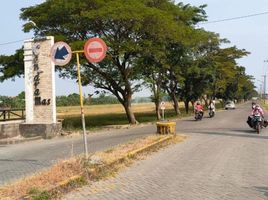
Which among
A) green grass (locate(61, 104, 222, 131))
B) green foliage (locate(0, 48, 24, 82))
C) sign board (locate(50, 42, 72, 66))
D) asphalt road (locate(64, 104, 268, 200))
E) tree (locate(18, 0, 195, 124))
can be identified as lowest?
asphalt road (locate(64, 104, 268, 200))

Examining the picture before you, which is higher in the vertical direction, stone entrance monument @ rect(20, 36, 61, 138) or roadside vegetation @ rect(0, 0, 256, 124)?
roadside vegetation @ rect(0, 0, 256, 124)

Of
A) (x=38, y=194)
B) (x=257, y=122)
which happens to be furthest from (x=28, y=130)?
(x=38, y=194)

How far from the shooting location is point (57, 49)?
11031 millimetres

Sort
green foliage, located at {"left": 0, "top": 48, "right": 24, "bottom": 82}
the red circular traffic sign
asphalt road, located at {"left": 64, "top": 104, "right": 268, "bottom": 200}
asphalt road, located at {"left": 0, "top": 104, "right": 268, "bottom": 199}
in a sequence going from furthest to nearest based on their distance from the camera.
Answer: green foliage, located at {"left": 0, "top": 48, "right": 24, "bottom": 82}
the red circular traffic sign
asphalt road, located at {"left": 0, "top": 104, "right": 268, "bottom": 199}
asphalt road, located at {"left": 64, "top": 104, "right": 268, "bottom": 200}

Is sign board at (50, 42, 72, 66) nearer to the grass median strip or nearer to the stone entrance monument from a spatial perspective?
the grass median strip

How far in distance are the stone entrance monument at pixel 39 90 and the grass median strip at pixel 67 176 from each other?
8.40 meters

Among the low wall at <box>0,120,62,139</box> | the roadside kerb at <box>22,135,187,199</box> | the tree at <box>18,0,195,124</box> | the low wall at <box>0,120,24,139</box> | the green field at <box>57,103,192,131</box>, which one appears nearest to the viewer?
the roadside kerb at <box>22,135,187,199</box>

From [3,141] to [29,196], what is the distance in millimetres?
11504

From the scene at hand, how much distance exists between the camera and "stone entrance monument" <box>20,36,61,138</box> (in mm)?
21109

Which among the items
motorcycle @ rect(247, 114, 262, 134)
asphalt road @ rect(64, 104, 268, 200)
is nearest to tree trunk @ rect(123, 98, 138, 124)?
motorcycle @ rect(247, 114, 262, 134)

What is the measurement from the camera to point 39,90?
845 inches

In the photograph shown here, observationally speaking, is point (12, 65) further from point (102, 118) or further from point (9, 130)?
point (102, 118)

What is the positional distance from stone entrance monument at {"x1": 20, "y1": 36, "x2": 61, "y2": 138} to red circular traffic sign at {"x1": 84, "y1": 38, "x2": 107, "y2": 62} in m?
10.6

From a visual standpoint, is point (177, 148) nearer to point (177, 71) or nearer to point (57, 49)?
point (57, 49)
